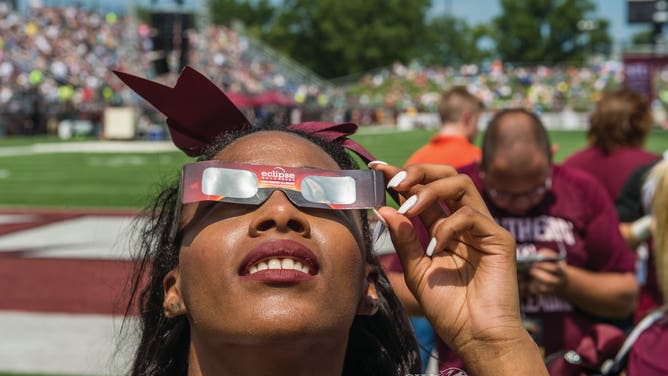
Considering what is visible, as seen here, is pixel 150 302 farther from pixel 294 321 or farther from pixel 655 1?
pixel 655 1

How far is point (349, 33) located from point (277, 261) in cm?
8228

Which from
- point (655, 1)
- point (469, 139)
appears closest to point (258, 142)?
point (469, 139)

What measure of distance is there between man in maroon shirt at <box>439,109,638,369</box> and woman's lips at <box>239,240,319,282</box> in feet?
5.34

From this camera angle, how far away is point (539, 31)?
87.3 meters

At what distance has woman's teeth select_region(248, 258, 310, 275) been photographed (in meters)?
1.58

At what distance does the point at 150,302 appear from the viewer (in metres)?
2.06

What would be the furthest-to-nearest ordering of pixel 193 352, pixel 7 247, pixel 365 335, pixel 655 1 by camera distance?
pixel 655 1 → pixel 7 247 → pixel 365 335 → pixel 193 352

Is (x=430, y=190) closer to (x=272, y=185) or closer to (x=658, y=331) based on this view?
(x=272, y=185)

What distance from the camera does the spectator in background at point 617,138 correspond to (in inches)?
193

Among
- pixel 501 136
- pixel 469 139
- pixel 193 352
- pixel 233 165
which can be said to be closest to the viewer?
pixel 233 165

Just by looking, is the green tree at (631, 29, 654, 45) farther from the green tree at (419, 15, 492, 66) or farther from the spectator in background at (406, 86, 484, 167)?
the spectator in background at (406, 86, 484, 167)

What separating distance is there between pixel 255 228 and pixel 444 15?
104223 mm

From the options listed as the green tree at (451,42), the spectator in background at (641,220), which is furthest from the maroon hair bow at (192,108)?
the green tree at (451,42)

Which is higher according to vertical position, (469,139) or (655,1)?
(655,1)
